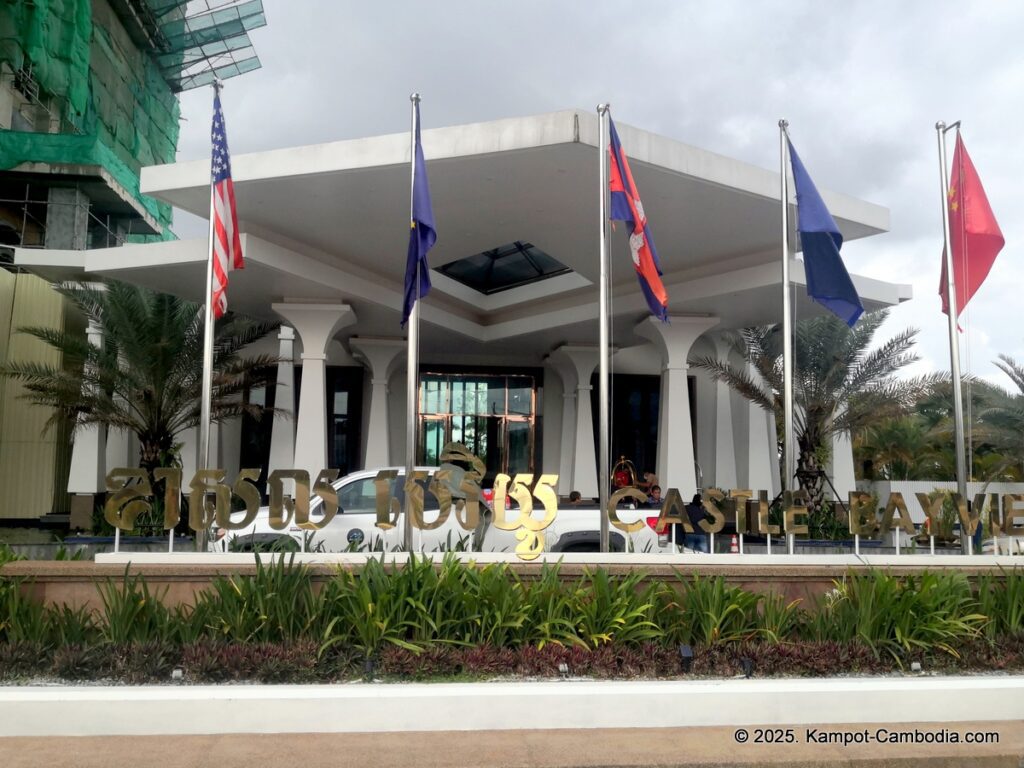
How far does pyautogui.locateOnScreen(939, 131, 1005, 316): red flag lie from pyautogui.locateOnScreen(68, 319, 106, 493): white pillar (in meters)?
17.8

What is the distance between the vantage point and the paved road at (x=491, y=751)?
577cm

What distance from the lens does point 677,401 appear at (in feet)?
68.7

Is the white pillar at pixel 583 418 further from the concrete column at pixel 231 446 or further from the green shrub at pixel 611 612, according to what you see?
the green shrub at pixel 611 612

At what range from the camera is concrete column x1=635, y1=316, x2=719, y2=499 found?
813 inches

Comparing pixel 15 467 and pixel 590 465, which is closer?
pixel 15 467

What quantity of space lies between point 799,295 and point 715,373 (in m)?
3.61

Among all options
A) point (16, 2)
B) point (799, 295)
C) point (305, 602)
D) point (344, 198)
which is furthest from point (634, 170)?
point (16, 2)

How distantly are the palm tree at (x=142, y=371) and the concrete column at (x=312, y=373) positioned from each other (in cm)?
101

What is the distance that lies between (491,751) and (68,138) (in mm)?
31607

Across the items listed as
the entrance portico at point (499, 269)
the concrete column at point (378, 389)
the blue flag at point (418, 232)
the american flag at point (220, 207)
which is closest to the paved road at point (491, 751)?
the blue flag at point (418, 232)

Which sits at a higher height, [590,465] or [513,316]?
[513,316]

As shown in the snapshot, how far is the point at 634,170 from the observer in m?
14.0

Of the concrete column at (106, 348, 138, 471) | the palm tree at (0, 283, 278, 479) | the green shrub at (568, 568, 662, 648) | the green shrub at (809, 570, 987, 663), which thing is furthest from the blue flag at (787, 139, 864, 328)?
the concrete column at (106, 348, 138, 471)

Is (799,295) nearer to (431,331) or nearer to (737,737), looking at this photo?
(431,331)
